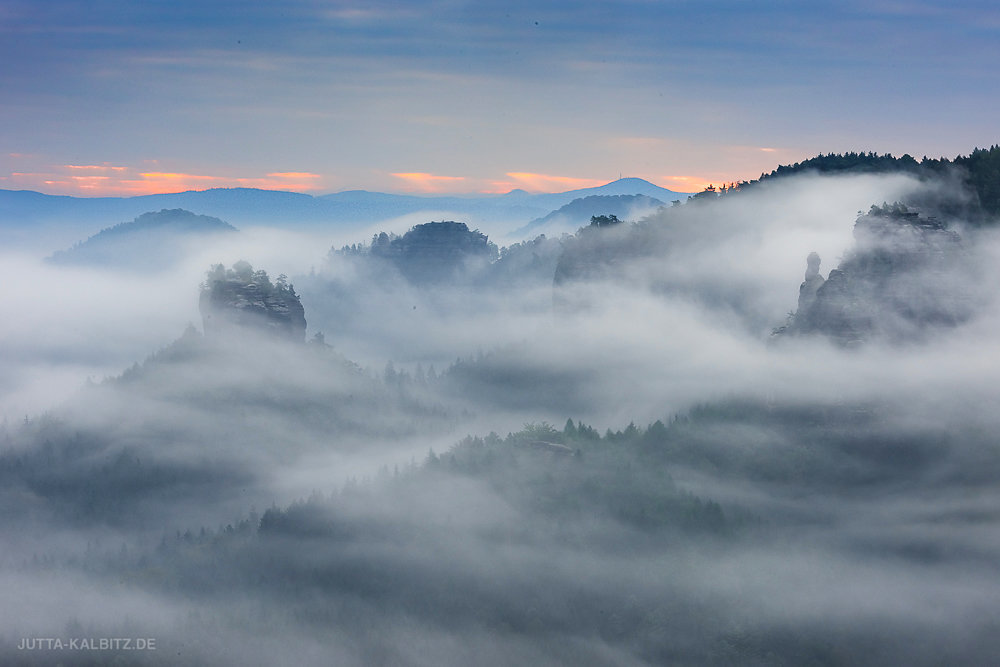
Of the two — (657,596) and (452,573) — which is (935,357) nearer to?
(657,596)

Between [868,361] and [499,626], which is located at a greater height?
[868,361]

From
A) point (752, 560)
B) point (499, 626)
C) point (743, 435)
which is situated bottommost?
point (499, 626)

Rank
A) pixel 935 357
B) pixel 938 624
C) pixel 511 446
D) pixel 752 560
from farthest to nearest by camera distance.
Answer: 1. pixel 511 446
2. pixel 935 357
3. pixel 752 560
4. pixel 938 624

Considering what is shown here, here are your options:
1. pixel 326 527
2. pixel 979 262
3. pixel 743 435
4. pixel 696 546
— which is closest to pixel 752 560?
pixel 696 546

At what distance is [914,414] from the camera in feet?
546

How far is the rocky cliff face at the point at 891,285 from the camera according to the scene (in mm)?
164250

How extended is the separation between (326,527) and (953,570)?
4068 inches

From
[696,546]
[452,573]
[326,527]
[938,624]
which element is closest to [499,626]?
[452,573]

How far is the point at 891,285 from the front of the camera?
550ft

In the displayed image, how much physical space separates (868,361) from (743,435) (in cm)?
2448

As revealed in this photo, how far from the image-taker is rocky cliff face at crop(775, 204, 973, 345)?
16425 cm

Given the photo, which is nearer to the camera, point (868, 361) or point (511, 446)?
point (868, 361)

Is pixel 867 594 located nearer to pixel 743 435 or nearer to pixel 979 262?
pixel 743 435

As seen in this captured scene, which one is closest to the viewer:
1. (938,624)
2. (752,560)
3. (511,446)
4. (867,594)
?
(938,624)
